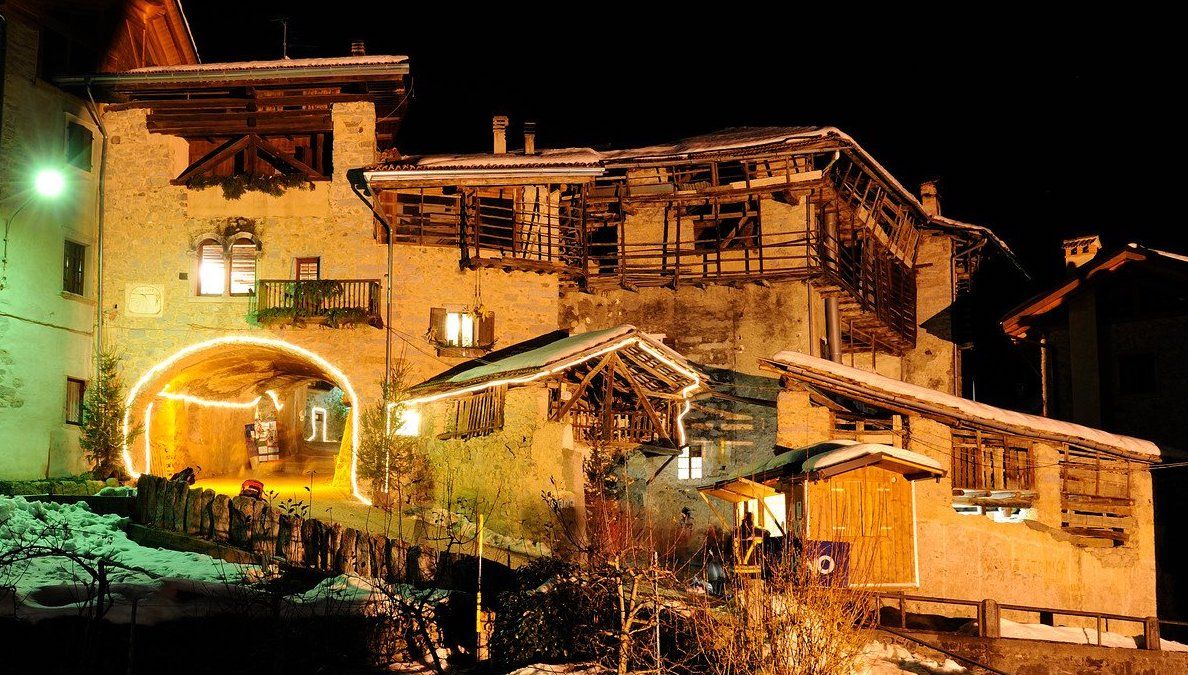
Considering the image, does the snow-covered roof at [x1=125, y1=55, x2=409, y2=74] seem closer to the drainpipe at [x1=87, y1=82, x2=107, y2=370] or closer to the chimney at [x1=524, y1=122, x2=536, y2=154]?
the drainpipe at [x1=87, y1=82, x2=107, y2=370]

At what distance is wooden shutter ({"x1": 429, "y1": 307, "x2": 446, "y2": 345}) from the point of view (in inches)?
1058

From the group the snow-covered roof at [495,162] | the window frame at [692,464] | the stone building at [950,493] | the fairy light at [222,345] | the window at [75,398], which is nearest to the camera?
the stone building at [950,493]

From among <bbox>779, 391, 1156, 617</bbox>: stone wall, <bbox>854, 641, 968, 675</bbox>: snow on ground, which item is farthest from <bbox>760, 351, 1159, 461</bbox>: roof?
<bbox>854, 641, 968, 675</bbox>: snow on ground

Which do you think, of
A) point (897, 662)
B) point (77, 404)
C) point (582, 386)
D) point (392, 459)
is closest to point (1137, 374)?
point (582, 386)

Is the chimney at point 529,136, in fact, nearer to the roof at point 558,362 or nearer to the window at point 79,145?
the roof at point 558,362

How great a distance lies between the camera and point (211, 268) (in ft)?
90.1

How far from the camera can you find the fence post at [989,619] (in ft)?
56.5

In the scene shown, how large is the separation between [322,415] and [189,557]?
1086 inches

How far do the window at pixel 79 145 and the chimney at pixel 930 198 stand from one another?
2727 centimetres

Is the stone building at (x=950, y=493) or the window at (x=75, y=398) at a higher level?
the window at (x=75, y=398)

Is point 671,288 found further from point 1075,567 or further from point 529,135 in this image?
point 1075,567

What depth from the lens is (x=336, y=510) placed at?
917 inches

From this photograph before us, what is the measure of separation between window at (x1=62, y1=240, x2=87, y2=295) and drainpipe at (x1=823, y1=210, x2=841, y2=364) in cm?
1934

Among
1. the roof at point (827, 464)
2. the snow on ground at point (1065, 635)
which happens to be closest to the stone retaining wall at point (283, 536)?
the roof at point (827, 464)
